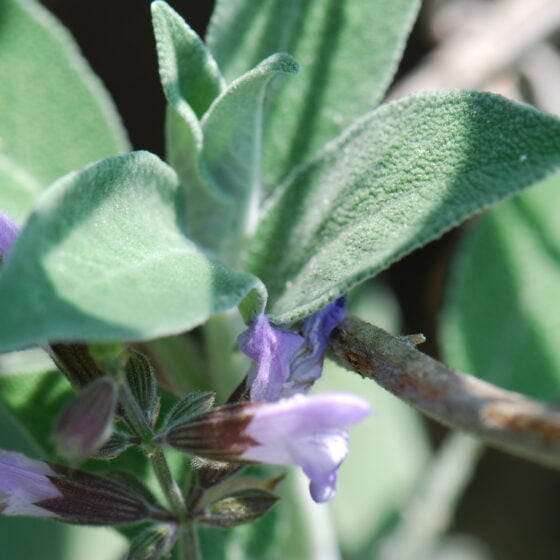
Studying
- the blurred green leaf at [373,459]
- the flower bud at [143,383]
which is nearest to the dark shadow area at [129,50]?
the blurred green leaf at [373,459]

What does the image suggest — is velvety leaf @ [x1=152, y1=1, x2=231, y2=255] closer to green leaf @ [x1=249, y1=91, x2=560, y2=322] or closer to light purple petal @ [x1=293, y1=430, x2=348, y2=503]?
green leaf @ [x1=249, y1=91, x2=560, y2=322]

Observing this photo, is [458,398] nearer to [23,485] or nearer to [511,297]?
[23,485]

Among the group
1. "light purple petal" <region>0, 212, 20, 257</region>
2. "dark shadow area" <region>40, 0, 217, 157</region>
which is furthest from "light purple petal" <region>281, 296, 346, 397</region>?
"dark shadow area" <region>40, 0, 217, 157</region>

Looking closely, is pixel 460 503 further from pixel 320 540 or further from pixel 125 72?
pixel 125 72

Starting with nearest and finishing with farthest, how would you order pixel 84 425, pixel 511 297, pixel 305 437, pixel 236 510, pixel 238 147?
pixel 84 425 < pixel 305 437 < pixel 236 510 < pixel 238 147 < pixel 511 297

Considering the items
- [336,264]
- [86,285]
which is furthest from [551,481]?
[86,285]

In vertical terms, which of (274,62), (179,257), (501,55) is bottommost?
(501,55)

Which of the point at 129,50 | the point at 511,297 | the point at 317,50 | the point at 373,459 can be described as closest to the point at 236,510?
the point at 317,50
